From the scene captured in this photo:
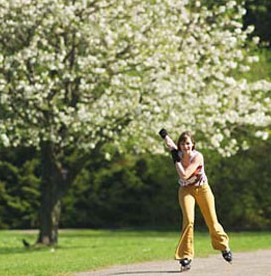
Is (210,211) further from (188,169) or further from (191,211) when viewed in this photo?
(188,169)

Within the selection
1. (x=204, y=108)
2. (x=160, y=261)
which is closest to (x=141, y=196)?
(x=204, y=108)

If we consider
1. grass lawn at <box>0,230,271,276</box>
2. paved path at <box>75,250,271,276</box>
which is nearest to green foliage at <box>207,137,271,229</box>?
grass lawn at <box>0,230,271,276</box>

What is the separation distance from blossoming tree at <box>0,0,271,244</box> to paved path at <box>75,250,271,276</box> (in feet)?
24.7

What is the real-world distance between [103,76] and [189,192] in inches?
406

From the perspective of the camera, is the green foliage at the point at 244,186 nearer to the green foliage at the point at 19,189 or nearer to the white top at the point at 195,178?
the green foliage at the point at 19,189

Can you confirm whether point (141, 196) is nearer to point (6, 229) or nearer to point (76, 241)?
point (6, 229)

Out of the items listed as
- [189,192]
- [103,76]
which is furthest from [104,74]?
[189,192]

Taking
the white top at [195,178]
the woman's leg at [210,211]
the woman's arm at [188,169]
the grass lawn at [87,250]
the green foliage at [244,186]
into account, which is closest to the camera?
the woman's arm at [188,169]

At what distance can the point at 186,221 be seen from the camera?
14398mm

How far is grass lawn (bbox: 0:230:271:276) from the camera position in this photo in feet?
55.1

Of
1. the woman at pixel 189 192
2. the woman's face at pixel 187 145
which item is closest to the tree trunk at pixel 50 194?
the woman at pixel 189 192

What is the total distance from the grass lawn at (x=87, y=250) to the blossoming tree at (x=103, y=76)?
6.66 feet

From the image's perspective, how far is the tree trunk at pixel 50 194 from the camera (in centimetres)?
2600

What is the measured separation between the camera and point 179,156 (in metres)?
14.4
